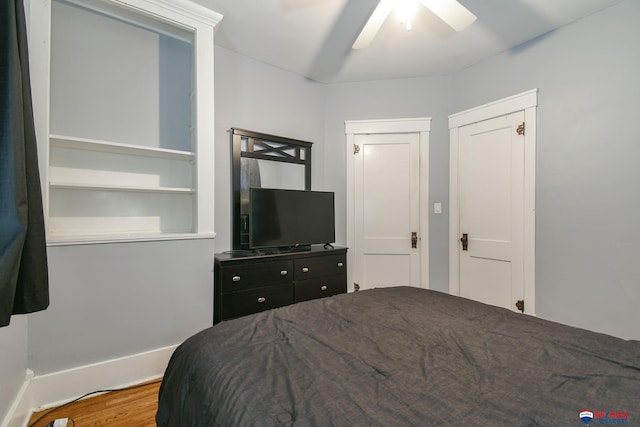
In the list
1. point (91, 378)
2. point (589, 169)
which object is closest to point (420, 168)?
point (589, 169)

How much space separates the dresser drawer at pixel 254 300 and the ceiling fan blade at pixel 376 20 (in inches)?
78.6

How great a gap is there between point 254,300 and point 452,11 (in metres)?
2.41

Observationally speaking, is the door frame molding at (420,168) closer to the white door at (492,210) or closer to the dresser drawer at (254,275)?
the white door at (492,210)

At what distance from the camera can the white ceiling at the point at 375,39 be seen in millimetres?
2182

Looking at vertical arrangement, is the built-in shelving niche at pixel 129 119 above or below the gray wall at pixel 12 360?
above

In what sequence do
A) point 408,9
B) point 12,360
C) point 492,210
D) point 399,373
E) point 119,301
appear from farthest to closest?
point 492,210
point 119,301
point 408,9
point 12,360
point 399,373

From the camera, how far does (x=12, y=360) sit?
1.45m

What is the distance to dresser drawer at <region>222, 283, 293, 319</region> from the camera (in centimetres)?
230

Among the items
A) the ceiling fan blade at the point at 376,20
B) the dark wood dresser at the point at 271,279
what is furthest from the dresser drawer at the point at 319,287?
the ceiling fan blade at the point at 376,20

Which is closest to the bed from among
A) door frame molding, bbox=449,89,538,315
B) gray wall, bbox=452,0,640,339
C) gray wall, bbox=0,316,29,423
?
gray wall, bbox=0,316,29,423

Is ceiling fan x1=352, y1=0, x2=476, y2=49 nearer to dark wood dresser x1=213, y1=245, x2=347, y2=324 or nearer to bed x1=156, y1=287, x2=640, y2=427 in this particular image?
bed x1=156, y1=287, x2=640, y2=427

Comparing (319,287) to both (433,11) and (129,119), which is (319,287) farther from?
(433,11)

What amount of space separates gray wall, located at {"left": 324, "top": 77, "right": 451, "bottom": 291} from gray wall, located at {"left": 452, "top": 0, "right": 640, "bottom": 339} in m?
0.81

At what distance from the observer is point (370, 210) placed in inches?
135
